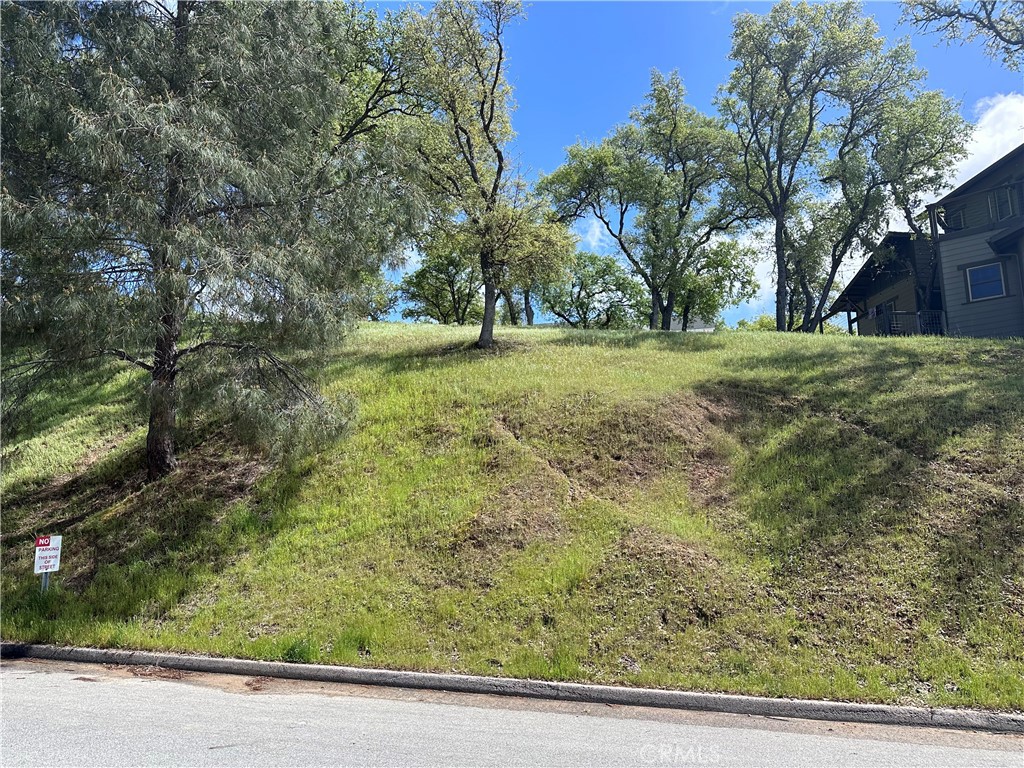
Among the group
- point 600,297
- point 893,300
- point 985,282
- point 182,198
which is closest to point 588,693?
point 182,198

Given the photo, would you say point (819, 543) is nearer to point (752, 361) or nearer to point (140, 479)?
point (752, 361)

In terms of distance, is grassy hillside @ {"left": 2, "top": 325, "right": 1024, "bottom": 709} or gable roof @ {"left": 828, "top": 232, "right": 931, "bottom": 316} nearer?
grassy hillside @ {"left": 2, "top": 325, "right": 1024, "bottom": 709}

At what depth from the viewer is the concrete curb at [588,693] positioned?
4852 millimetres

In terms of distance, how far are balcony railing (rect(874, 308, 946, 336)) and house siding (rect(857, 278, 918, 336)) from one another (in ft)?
1.48

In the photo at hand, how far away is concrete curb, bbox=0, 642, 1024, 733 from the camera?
15.9ft

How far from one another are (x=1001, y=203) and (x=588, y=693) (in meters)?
22.6

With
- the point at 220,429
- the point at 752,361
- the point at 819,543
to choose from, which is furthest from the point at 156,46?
the point at 752,361

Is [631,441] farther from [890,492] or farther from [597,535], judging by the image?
[890,492]

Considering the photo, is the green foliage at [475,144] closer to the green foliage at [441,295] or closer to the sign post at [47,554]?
the sign post at [47,554]

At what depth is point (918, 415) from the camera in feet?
31.8

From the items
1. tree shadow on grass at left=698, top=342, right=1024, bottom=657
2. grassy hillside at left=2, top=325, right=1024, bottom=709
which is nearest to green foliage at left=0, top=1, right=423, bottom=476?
grassy hillside at left=2, top=325, right=1024, bottom=709

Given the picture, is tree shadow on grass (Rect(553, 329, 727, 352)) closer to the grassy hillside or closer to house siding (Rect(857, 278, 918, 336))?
the grassy hillside

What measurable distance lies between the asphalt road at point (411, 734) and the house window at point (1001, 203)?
20689mm

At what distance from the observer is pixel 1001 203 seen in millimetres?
19547
